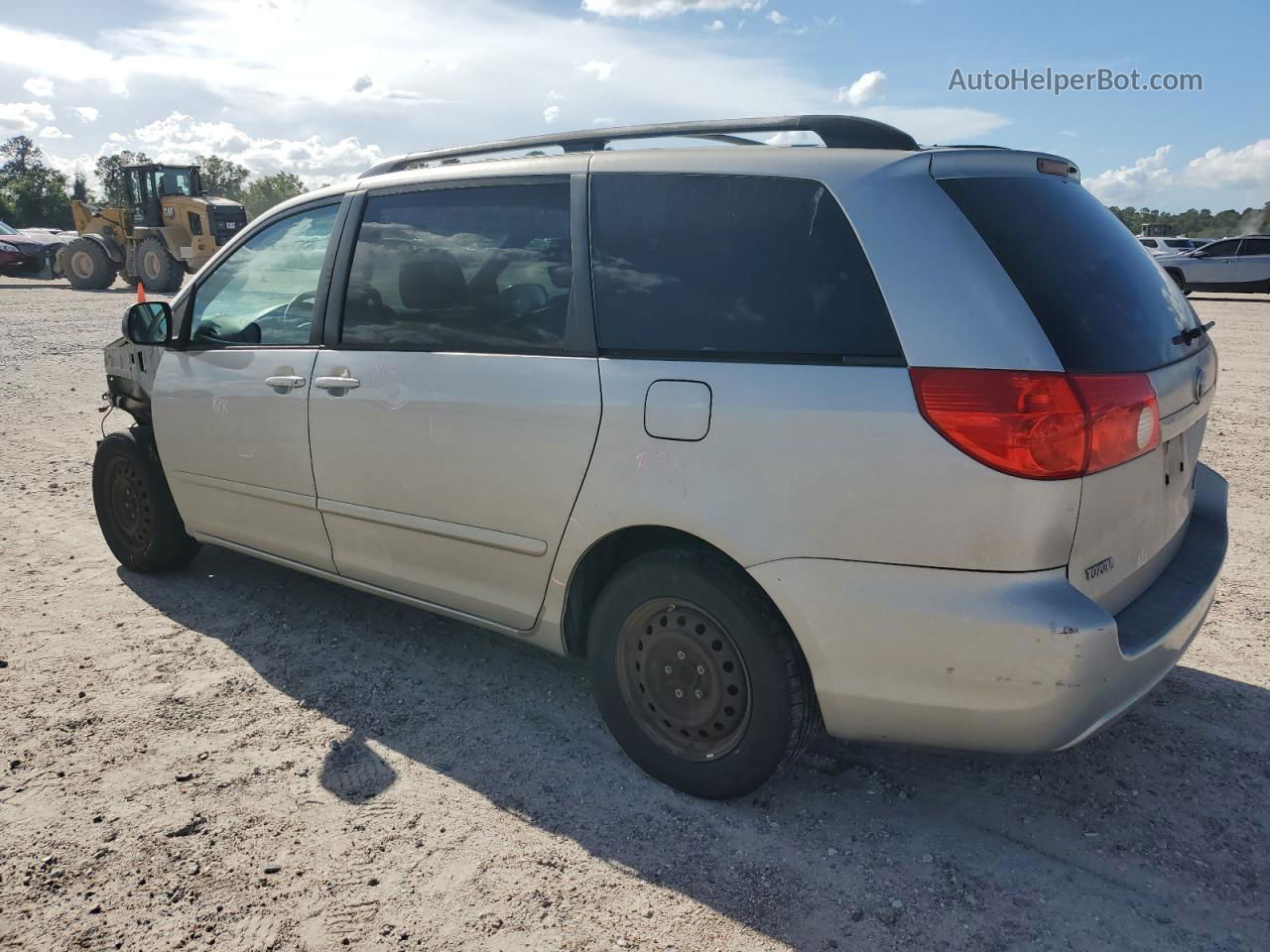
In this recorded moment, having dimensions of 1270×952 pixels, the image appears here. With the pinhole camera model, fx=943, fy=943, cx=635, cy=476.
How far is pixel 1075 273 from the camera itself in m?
2.42

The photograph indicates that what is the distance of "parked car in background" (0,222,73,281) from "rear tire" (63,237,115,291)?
3.80 m

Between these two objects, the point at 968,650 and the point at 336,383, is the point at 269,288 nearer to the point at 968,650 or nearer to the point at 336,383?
the point at 336,383

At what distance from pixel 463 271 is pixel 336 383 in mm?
661

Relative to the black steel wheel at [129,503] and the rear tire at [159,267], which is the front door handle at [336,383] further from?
the rear tire at [159,267]

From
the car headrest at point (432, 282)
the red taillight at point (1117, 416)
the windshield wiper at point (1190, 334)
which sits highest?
the car headrest at point (432, 282)

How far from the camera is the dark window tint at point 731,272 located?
2.43 m

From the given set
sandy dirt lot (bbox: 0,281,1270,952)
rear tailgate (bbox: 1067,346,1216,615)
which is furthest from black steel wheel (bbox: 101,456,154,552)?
rear tailgate (bbox: 1067,346,1216,615)

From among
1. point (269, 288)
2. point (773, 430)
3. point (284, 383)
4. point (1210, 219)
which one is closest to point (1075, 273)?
point (773, 430)

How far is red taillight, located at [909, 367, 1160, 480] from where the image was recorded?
2184 millimetres

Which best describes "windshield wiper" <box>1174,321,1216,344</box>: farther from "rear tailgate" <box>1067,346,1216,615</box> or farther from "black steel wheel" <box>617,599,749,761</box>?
"black steel wheel" <box>617,599,749,761</box>

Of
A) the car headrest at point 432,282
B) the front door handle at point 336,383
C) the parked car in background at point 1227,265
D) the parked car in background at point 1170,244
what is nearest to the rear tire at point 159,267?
the front door handle at point 336,383

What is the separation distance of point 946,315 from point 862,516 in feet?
1.73

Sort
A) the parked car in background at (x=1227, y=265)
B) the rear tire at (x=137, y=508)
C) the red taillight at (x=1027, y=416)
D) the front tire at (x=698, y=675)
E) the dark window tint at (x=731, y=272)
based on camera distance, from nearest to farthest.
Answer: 1. the red taillight at (x=1027, y=416)
2. the dark window tint at (x=731, y=272)
3. the front tire at (x=698, y=675)
4. the rear tire at (x=137, y=508)
5. the parked car in background at (x=1227, y=265)

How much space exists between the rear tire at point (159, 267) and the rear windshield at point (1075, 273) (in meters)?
23.3
